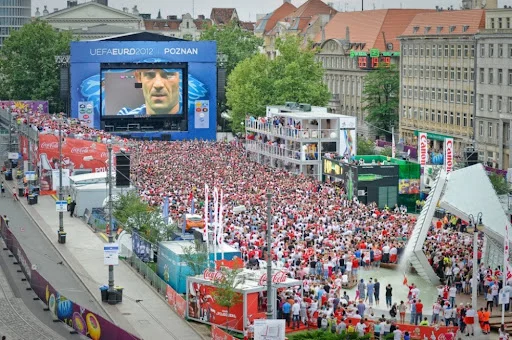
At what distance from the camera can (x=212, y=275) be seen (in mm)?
48500

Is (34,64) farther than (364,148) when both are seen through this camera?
Yes

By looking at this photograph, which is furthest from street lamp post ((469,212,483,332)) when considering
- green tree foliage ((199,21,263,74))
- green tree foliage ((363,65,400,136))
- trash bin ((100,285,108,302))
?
green tree foliage ((199,21,263,74))

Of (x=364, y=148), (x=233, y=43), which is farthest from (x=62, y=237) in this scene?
(x=233, y=43)

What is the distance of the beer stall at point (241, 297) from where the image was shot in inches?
1861

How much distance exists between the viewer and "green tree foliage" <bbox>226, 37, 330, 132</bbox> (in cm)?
13025

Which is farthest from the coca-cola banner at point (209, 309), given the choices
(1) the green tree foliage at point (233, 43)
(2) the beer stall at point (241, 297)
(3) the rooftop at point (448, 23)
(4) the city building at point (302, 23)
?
(1) the green tree foliage at point (233, 43)

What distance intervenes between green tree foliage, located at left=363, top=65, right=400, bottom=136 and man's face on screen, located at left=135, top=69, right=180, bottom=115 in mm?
19344

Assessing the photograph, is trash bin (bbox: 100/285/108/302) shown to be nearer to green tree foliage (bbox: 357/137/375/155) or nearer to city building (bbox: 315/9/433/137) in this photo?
green tree foliage (bbox: 357/137/375/155)

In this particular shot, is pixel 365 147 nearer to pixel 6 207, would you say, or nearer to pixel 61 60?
pixel 6 207

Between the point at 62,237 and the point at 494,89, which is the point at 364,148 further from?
the point at 62,237

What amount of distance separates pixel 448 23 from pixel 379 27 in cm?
2232

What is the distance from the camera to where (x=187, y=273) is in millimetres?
53031

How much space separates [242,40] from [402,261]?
121 meters

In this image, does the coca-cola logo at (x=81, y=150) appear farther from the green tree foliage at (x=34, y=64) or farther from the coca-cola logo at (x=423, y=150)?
the green tree foliage at (x=34, y=64)
